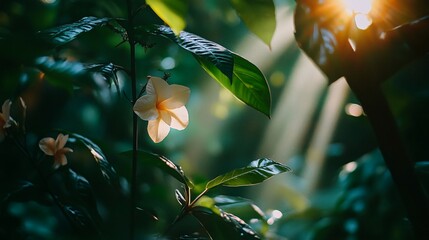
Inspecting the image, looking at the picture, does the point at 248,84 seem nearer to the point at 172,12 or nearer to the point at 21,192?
the point at 172,12

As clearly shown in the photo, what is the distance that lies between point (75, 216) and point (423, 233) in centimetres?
34

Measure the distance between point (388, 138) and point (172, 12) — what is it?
24 centimetres

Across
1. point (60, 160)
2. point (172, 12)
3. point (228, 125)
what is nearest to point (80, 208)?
point (60, 160)

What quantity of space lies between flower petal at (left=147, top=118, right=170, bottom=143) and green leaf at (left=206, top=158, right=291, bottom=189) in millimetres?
74

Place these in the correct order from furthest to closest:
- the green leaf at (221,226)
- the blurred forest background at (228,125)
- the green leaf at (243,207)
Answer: the blurred forest background at (228,125) → the green leaf at (243,207) → the green leaf at (221,226)

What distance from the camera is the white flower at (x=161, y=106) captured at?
19.0 inches

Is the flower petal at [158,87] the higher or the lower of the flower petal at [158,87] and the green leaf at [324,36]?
the lower

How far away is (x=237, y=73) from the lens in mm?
495

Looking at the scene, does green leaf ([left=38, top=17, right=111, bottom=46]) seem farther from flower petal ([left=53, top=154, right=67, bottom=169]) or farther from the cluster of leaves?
flower petal ([left=53, top=154, right=67, bottom=169])

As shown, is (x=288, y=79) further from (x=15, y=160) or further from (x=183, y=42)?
(x=183, y=42)

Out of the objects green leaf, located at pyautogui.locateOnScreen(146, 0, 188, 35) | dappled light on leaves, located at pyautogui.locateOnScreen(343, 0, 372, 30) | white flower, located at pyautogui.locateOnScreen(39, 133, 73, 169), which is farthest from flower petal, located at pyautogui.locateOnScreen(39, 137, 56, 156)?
dappled light on leaves, located at pyautogui.locateOnScreen(343, 0, 372, 30)

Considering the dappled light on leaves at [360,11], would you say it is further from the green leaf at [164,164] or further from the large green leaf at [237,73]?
the green leaf at [164,164]

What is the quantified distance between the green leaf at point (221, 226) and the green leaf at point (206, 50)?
161 mm

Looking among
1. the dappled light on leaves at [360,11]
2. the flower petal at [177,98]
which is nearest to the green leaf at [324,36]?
the dappled light on leaves at [360,11]
